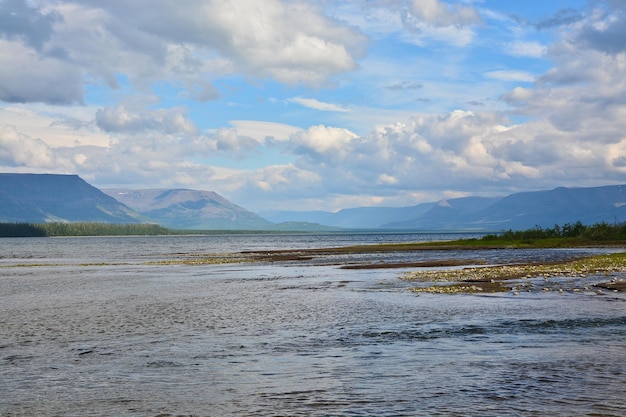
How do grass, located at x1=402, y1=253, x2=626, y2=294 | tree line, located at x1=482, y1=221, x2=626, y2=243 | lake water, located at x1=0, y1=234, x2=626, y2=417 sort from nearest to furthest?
lake water, located at x1=0, y1=234, x2=626, y2=417, grass, located at x1=402, y1=253, x2=626, y2=294, tree line, located at x1=482, y1=221, x2=626, y2=243

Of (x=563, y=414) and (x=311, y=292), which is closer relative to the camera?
(x=563, y=414)

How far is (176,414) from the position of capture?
51.8ft

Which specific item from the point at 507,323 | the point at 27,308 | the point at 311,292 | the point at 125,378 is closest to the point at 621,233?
the point at 311,292

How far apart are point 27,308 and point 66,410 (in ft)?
89.0

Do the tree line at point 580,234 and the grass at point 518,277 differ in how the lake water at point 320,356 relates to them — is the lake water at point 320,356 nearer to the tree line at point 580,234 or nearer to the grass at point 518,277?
the grass at point 518,277

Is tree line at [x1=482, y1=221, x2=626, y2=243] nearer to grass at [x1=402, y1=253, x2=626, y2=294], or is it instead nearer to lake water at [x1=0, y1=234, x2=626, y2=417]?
grass at [x1=402, y1=253, x2=626, y2=294]

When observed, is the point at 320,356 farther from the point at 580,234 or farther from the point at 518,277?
the point at 580,234

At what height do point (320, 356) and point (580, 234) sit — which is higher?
point (580, 234)

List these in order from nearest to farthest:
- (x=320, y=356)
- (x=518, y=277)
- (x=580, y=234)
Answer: (x=320, y=356)
(x=518, y=277)
(x=580, y=234)

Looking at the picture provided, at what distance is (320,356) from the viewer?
75.9 ft

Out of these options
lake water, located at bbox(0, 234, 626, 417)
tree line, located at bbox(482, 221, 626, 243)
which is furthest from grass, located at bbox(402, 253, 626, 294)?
tree line, located at bbox(482, 221, 626, 243)

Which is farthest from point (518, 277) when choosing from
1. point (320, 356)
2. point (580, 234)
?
point (580, 234)

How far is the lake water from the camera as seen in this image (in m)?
16.6

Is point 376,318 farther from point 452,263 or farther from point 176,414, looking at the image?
point 452,263
